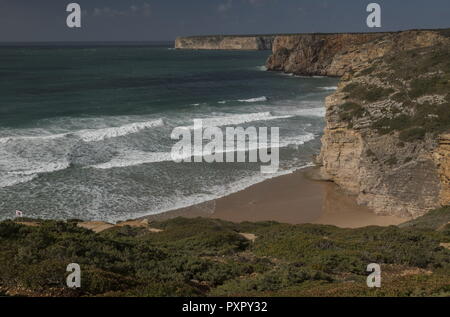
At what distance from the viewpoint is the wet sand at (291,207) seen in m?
22.1

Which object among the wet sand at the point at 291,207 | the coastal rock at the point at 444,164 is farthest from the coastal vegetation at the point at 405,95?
the wet sand at the point at 291,207

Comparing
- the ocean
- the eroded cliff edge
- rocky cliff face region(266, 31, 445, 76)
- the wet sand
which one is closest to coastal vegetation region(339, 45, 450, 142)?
the eroded cliff edge

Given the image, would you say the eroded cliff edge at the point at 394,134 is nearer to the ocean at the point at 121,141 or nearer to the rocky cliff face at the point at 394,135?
the rocky cliff face at the point at 394,135

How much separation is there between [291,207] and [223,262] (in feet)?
42.3

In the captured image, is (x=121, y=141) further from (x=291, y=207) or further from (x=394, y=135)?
(x=394, y=135)

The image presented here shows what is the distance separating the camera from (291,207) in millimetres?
23984

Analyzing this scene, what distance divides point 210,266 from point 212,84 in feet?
213

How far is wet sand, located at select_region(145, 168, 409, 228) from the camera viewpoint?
22.1 m

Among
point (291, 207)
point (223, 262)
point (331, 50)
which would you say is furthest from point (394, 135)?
point (331, 50)

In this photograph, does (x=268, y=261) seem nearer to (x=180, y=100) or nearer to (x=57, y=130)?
(x=57, y=130)
